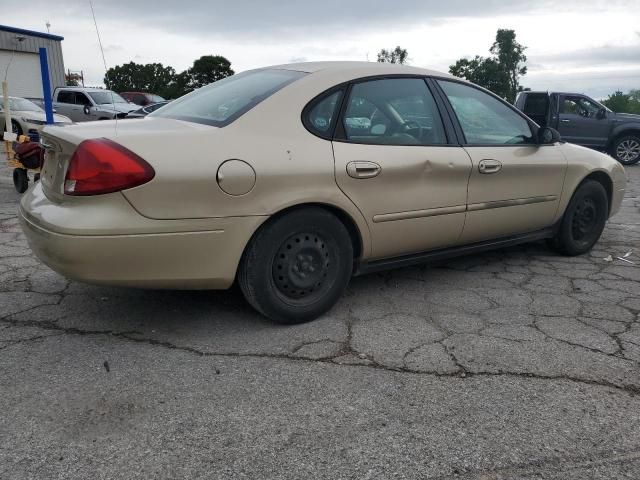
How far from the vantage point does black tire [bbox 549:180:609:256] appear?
448cm

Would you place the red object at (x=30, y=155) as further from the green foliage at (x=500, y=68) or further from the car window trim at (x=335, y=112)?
the green foliage at (x=500, y=68)

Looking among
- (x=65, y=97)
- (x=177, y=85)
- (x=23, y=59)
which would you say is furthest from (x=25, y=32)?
(x=177, y=85)

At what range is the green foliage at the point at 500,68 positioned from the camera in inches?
1619

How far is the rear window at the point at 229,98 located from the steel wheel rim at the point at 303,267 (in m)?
0.72

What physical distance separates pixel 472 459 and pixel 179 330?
5.54 ft

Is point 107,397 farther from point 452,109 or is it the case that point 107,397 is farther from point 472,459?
point 452,109

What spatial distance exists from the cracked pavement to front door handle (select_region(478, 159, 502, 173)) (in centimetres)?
79

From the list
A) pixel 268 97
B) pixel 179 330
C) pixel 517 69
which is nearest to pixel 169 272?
pixel 179 330

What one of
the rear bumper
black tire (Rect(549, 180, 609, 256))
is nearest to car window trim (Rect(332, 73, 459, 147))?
the rear bumper

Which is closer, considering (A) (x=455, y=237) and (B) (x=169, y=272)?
(B) (x=169, y=272)

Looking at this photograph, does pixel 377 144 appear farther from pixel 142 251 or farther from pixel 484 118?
pixel 142 251

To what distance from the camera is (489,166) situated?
3.71m

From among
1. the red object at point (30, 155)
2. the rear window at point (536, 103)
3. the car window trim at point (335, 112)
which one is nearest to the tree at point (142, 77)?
the rear window at point (536, 103)

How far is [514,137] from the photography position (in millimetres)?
4020
